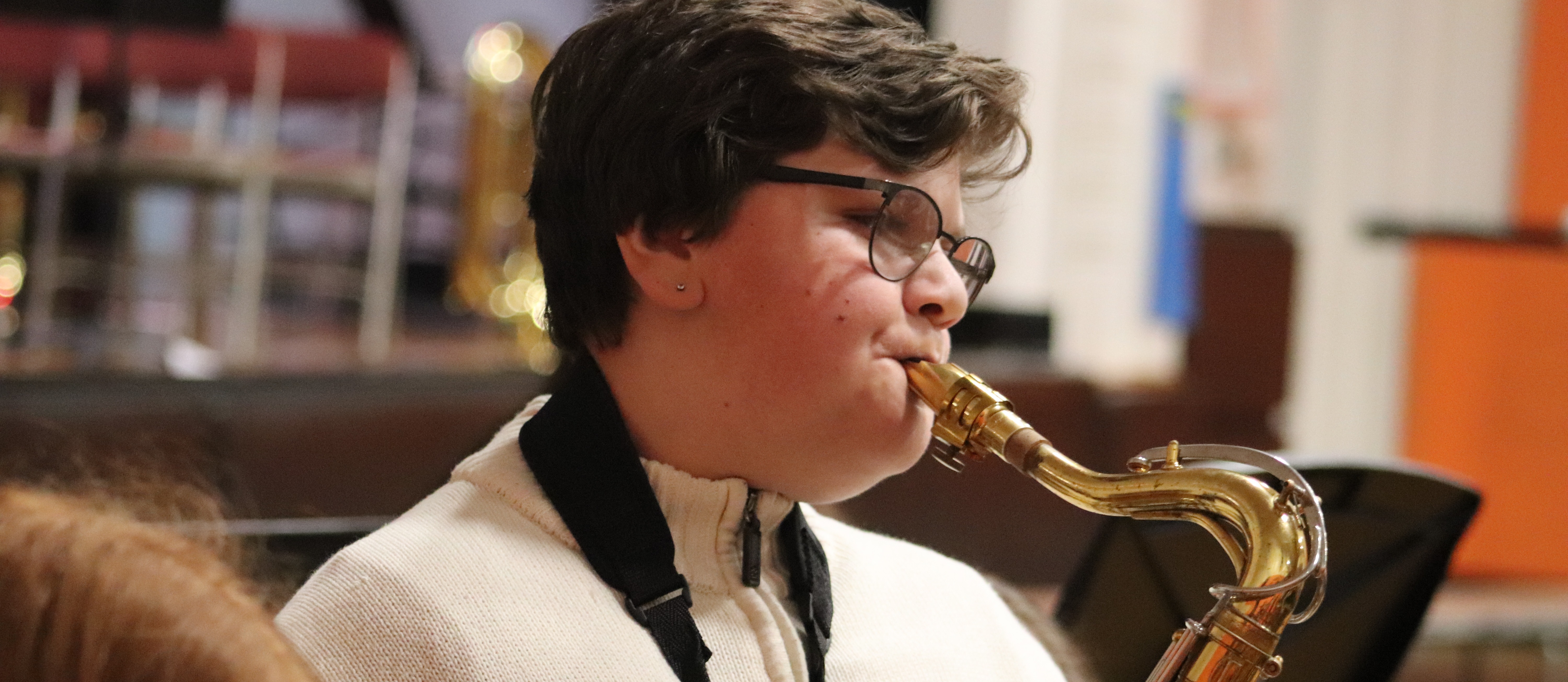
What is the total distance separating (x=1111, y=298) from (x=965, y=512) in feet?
11.1

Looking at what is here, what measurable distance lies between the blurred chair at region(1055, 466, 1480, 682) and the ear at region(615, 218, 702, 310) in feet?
2.05

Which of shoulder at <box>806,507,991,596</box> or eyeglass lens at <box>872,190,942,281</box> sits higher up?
eyeglass lens at <box>872,190,942,281</box>

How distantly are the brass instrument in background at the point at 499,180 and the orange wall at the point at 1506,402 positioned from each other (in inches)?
111

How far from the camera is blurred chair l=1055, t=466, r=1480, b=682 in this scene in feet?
4.91

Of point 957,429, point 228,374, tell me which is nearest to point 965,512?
point 228,374

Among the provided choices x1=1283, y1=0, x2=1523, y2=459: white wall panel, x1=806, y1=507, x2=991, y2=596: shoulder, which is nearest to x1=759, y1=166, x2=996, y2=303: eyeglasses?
x1=806, y1=507, x2=991, y2=596: shoulder

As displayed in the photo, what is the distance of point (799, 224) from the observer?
109 centimetres

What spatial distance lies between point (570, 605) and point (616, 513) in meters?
0.08

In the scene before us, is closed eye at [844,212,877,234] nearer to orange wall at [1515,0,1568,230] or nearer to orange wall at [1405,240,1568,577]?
orange wall at [1405,240,1568,577]

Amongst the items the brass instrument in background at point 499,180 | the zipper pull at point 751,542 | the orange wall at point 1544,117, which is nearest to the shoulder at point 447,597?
the zipper pull at point 751,542

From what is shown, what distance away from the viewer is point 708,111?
3.50 feet

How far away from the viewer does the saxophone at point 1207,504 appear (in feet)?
3.65

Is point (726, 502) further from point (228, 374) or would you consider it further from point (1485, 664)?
point (1485, 664)

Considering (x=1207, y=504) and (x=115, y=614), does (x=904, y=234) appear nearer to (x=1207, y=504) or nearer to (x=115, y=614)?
(x=1207, y=504)
